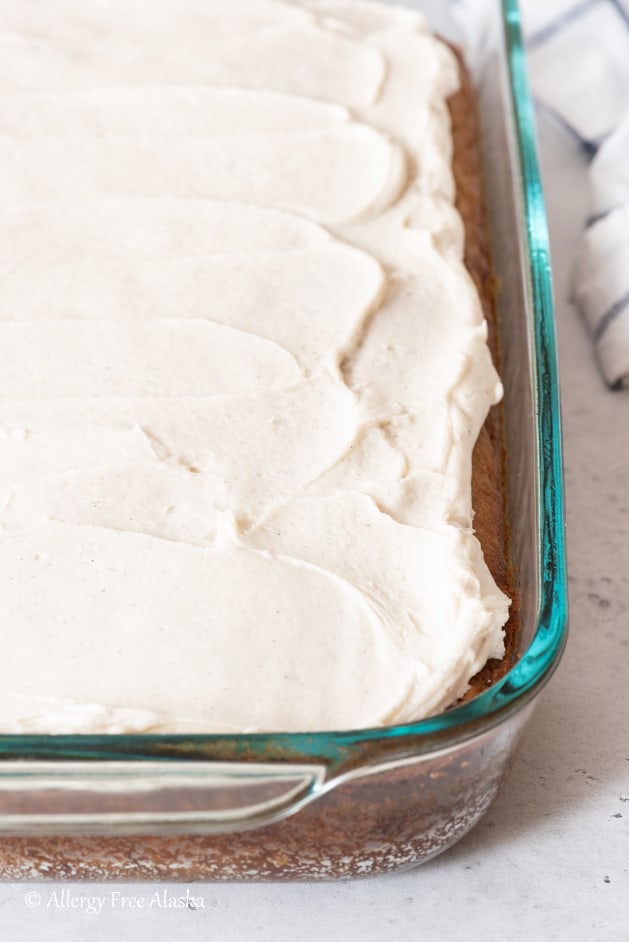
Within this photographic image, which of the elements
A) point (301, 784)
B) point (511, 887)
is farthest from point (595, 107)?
point (301, 784)

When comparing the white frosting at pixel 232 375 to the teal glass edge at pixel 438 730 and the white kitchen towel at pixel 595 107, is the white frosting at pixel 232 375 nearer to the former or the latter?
the teal glass edge at pixel 438 730

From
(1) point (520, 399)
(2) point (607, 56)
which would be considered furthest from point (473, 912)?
(2) point (607, 56)

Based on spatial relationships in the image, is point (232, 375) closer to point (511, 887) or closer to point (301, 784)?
point (301, 784)

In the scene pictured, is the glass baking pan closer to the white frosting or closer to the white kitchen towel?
the white frosting

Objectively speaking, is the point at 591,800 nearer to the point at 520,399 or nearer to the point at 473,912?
the point at 473,912

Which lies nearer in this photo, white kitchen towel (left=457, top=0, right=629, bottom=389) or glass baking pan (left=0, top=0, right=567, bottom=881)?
glass baking pan (left=0, top=0, right=567, bottom=881)

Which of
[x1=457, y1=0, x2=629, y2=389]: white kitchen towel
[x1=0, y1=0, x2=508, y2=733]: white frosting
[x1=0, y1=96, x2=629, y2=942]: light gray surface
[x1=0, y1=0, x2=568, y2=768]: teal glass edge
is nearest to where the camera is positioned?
[x1=0, y1=0, x2=568, y2=768]: teal glass edge

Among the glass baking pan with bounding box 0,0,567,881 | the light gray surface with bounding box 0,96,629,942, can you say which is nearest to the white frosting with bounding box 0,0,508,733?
the glass baking pan with bounding box 0,0,567,881
